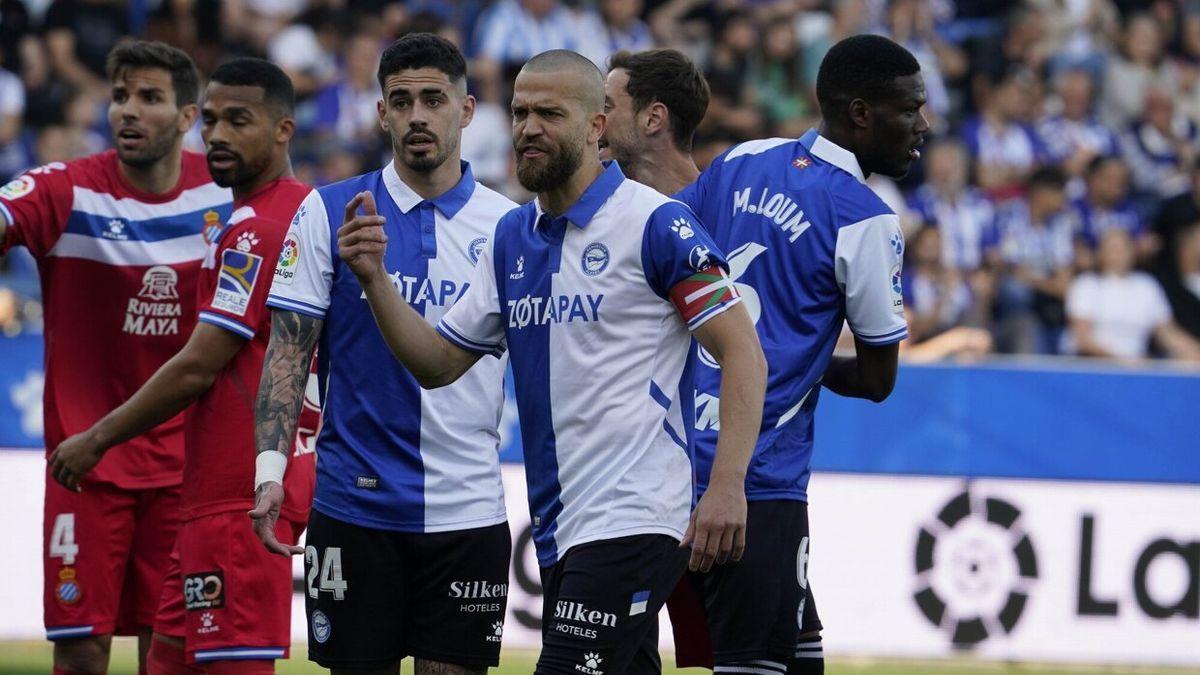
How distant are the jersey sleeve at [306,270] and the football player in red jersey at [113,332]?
120cm

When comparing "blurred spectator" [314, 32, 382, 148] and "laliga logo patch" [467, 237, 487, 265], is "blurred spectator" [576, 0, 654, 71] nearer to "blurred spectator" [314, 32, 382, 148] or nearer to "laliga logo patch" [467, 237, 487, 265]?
"blurred spectator" [314, 32, 382, 148]

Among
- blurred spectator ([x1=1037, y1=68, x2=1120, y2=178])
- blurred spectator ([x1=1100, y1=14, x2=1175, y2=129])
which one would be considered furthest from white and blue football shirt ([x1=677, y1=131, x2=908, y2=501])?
blurred spectator ([x1=1100, y1=14, x2=1175, y2=129])

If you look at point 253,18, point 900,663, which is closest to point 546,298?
point 900,663

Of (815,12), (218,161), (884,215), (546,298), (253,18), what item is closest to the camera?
(546,298)

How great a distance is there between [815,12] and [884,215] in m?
10.4

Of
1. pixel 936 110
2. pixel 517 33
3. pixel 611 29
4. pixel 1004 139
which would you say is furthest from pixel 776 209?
pixel 936 110

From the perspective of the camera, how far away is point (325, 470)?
5656 mm

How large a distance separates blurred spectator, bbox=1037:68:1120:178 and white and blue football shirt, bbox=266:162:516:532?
34.2 feet

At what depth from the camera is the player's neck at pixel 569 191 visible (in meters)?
5.06

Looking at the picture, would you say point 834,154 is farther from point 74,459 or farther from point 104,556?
point 104,556

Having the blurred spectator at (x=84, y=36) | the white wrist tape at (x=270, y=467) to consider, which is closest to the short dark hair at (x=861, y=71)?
the white wrist tape at (x=270, y=467)

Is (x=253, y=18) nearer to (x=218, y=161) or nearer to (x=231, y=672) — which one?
(x=218, y=161)

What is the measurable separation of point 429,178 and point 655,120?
1.08 metres

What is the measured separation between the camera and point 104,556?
6637 millimetres
